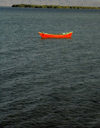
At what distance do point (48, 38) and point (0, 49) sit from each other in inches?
660

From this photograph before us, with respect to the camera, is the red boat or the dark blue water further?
the red boat

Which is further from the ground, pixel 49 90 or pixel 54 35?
pixel 54 35

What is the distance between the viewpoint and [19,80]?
Answer: 1086 inches

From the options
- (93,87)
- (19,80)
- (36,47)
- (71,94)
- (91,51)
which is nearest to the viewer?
(71,94)

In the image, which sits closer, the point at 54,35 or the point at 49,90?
the point at 49,90

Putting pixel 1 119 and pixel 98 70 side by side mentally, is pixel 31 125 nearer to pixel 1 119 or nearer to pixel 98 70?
pixel 1 119

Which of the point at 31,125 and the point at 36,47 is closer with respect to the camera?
the point at 31,125

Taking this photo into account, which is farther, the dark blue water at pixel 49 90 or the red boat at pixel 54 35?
the red boat at pixel 54 35

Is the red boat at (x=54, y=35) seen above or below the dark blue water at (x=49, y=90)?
above

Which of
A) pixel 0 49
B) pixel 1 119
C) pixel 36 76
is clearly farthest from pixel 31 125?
pixel 0 49

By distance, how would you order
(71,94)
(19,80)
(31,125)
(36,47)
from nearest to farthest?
(31,125)
(71,94)
(19,80)
(36,47)

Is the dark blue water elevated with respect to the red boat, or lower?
lower

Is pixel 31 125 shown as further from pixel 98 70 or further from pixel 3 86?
pixel 98 70

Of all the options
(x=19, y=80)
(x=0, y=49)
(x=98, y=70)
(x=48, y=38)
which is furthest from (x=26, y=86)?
(x=48, y=38)
